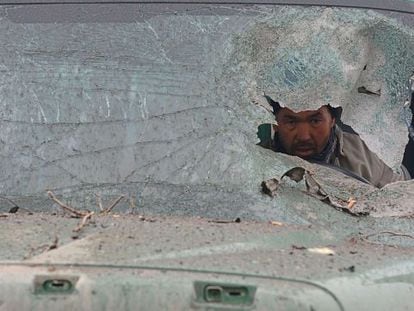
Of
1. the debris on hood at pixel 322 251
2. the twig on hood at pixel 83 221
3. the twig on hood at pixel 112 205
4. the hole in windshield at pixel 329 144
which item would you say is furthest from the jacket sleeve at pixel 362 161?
the twig on hood at pixel 83 221

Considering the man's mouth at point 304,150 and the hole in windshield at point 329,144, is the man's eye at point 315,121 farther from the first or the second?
the man's mouth at point 304,150

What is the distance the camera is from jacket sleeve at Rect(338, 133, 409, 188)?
427cm

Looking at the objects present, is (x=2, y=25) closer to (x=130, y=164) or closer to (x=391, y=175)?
(x=130, y=164)

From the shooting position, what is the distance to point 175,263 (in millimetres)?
2559

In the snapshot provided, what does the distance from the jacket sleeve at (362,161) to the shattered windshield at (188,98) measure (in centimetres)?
9

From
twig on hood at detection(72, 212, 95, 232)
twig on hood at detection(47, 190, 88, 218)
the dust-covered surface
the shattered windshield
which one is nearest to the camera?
the dust-covered surface

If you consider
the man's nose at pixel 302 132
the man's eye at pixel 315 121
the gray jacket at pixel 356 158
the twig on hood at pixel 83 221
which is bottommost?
the gray jacket at pixel 356 158

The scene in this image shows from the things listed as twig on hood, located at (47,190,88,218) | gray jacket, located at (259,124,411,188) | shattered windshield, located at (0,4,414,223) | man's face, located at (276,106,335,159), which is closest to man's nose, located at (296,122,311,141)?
man's face, located at (276,106,335,159)

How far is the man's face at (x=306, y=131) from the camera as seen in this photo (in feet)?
14.0

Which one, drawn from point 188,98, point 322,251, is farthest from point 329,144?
point 322,251

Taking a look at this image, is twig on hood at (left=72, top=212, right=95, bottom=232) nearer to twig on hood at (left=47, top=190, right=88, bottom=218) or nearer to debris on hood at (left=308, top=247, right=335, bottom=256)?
twig on hood at (left=47, top=190, right=88, bottom=218)

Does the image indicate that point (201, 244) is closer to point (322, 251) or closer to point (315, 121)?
point (322, 251)

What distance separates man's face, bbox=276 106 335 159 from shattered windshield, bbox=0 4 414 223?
0.67 ft

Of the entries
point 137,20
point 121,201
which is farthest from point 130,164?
point 137,20
